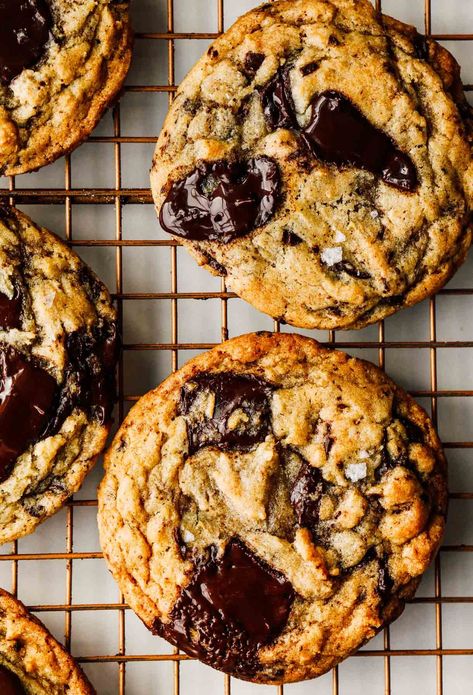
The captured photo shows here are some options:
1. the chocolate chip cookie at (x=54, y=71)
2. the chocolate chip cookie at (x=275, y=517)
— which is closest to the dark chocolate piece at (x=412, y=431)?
the chocolate chip cookie at (x=275, y=517)

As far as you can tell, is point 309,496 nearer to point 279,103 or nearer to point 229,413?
point 229,413

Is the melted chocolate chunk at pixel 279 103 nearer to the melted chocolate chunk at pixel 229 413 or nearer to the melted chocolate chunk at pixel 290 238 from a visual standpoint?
the melted chocolate chunk at pixel 290 238

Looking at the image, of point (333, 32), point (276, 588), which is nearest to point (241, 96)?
point (333, 32)

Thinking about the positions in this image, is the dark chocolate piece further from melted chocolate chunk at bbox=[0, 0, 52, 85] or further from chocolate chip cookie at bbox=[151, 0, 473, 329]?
melted chocolate chunk at bbox=[0, 0, 52, 85]

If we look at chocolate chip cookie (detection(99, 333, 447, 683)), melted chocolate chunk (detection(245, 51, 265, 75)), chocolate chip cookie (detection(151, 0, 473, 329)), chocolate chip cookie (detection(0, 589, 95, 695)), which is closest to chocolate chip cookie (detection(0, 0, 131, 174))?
chocolate chip cookie (detection(151, 0, 473, 329))

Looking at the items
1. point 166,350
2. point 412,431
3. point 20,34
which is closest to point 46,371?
point 166,350

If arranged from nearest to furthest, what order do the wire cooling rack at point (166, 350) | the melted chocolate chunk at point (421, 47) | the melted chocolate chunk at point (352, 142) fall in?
the melted chocolate chunk at point (352, 142), the melted chocolate chunk at point (421, 47), the wire cooling rack at point (166, 350)

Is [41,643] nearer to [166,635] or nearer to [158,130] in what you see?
[166,635]

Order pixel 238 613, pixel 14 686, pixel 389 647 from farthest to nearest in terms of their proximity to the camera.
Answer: pixel 389 647
pixel 14 686
pixel 238 613
